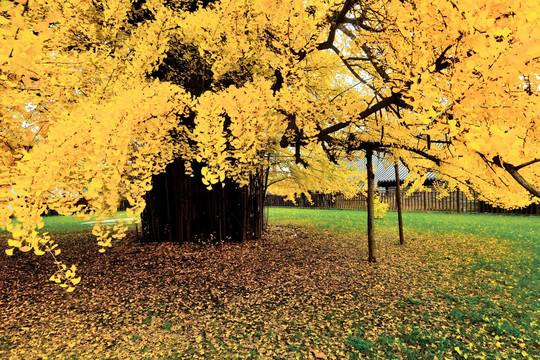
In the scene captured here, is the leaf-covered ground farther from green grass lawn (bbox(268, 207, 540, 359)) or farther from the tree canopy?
the tree canopy

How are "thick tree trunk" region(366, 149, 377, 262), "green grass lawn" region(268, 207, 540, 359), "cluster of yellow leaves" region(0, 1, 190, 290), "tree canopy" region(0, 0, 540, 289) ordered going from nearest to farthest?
"tree canopy" region(0, 0, 540, 289) < "cluster of yellow leaves" region(0, 1, 190, 290) < "green grass lawn" region(268, 207, 540, 359) < "thick tree trunk" region(366, 149, 377, 262)

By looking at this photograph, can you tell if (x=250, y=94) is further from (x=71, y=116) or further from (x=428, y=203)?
(x=428, y=203)

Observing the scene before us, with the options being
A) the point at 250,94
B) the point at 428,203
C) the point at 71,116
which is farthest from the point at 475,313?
the point at 428,203

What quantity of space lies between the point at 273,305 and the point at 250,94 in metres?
3.12

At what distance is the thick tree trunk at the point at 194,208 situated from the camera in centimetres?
797

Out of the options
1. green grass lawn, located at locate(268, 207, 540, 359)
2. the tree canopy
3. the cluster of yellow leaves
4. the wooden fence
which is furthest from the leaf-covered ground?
the wooden fence

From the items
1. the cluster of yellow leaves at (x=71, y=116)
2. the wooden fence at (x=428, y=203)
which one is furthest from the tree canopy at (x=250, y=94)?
the wooden fence at (x=428, y=203)

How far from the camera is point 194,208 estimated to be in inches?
321

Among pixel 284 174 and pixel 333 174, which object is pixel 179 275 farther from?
pixel 284 174

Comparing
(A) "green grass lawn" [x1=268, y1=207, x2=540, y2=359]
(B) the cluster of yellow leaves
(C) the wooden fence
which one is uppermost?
(B) the cluster of yellow leaves

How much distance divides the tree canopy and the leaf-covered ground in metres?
1.13

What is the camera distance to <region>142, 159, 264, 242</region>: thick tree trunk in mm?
7969

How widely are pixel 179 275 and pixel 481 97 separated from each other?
5.44m

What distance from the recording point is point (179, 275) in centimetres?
594
